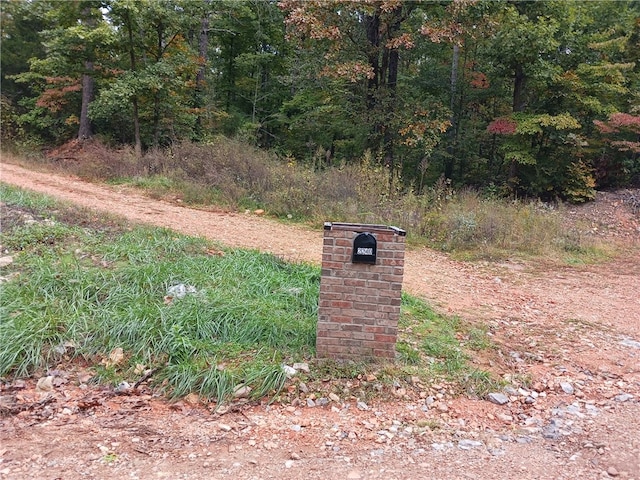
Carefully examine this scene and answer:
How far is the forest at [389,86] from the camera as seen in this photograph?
39.5 feet

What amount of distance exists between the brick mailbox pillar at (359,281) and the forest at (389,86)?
670 cm

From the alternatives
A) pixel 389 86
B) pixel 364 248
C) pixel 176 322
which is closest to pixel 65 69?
pixel 389 86

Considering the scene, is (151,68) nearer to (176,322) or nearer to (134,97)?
(134,97)

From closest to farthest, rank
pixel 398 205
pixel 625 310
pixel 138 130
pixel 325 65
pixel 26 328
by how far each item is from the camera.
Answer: pixel 26 328
pixel 625 310
pixel 398 205
pixel 325 65
pixel 138 130

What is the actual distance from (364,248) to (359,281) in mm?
248

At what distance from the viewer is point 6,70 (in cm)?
1967

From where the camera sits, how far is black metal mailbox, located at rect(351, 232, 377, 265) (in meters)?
3.33

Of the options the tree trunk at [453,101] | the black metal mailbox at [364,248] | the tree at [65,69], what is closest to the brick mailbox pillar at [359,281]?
the black metal mailbox at [364,248]

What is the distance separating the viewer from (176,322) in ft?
11.7

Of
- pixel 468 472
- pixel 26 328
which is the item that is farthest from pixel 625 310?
pixel 26 328

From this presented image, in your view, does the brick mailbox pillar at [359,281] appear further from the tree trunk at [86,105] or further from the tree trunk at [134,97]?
the tree trunk at [86,105]

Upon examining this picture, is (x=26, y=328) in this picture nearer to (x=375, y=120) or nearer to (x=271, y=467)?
(x=271, y=467)

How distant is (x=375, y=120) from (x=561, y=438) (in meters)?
10.8

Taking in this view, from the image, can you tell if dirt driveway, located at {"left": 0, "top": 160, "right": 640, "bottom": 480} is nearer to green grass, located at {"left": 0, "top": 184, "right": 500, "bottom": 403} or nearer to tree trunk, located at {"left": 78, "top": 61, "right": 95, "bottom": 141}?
green grass, located at {"left": 0, "top": 184, "right": 500, "bottom": 403}
